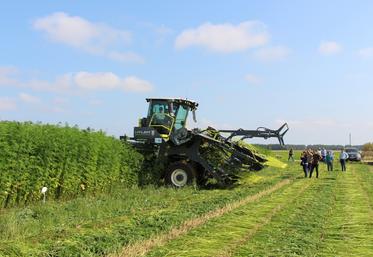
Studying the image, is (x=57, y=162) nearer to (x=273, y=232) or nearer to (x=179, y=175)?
(x=179, y=175)

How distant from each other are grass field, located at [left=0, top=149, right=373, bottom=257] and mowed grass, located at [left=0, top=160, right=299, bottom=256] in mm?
13

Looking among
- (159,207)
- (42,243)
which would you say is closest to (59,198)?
(159,207)

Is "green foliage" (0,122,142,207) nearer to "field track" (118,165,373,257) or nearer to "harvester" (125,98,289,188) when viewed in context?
"harvester" (125,98,289,188)

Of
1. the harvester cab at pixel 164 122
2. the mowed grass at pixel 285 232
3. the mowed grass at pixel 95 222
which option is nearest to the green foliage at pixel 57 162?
the mowed grass at pixel 95 222

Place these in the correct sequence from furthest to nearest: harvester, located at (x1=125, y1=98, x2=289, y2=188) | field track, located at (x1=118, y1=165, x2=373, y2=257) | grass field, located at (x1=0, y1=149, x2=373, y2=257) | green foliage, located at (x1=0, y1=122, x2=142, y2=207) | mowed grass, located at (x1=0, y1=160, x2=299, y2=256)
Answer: harvester, located at (x1=125, y1=98, x2=289, y2=188) → green foliage, located at (x1=0, y1=122, x2=142, y2=207) → field track, located at (x1=118, y1=165, x2=373, y2=257) → grass field, located at (x1=0, y1=149, x2=373, y2=257) → mowed grass, located at (x1=0, y1=160, x2=299, y2=256)

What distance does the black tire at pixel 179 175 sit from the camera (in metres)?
18.8

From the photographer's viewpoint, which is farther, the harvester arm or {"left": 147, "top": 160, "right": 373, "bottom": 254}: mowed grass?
the harvester arm

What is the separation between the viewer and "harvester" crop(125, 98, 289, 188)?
61.4 feet

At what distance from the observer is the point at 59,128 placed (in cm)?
1455

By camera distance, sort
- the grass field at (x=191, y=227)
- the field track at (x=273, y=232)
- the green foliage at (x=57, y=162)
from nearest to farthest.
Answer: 1. the grass field at (x=191, y=227)
2. the field track at (x=273, y=232)
3. the green foliage at (x=57, y=162)

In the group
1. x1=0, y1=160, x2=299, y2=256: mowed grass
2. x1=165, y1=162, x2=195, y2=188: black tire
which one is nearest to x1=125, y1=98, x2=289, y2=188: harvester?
x1=165, y1=162, x2=195, y2=188: black tire

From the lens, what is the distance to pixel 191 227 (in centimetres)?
974

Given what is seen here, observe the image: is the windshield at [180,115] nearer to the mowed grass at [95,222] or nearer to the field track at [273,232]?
the mowed grass at [95,222]

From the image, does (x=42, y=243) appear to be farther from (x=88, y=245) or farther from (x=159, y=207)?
(x=159, y=207)
